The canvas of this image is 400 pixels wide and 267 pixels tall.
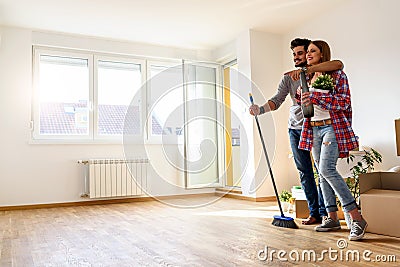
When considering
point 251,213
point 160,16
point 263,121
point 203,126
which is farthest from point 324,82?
point 203,126

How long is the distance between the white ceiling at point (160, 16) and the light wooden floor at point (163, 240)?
2.14m

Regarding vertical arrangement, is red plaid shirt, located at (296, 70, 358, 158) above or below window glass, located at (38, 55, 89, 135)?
below

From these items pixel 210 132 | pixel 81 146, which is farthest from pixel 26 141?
pixel 210 132

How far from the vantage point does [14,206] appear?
13.6 ft

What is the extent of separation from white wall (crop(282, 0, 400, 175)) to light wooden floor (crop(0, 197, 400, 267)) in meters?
1.21

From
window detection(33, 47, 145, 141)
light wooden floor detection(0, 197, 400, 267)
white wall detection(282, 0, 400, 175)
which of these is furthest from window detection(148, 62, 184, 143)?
Answer: white wall detection(282, 0, 400, 175)

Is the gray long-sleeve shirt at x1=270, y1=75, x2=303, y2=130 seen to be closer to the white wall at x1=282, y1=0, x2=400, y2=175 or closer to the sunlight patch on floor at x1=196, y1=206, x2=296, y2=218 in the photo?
the sunlight patch on floor at x1=196, y1=206, x2=296, y2=218

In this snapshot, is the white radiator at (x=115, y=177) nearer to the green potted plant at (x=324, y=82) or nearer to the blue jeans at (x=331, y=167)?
the blue jeans at (x=331, y=167)

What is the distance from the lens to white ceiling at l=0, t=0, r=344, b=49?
379 centimetres

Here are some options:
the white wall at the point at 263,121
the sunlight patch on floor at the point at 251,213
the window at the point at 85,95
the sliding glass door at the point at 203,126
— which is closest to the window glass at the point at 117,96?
the window at the point at 85,95

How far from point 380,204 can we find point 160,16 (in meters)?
3.00

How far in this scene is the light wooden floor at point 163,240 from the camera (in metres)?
1.84

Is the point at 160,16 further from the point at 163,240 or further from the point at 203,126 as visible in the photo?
the point at 163,240

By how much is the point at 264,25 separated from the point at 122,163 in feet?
8.14
